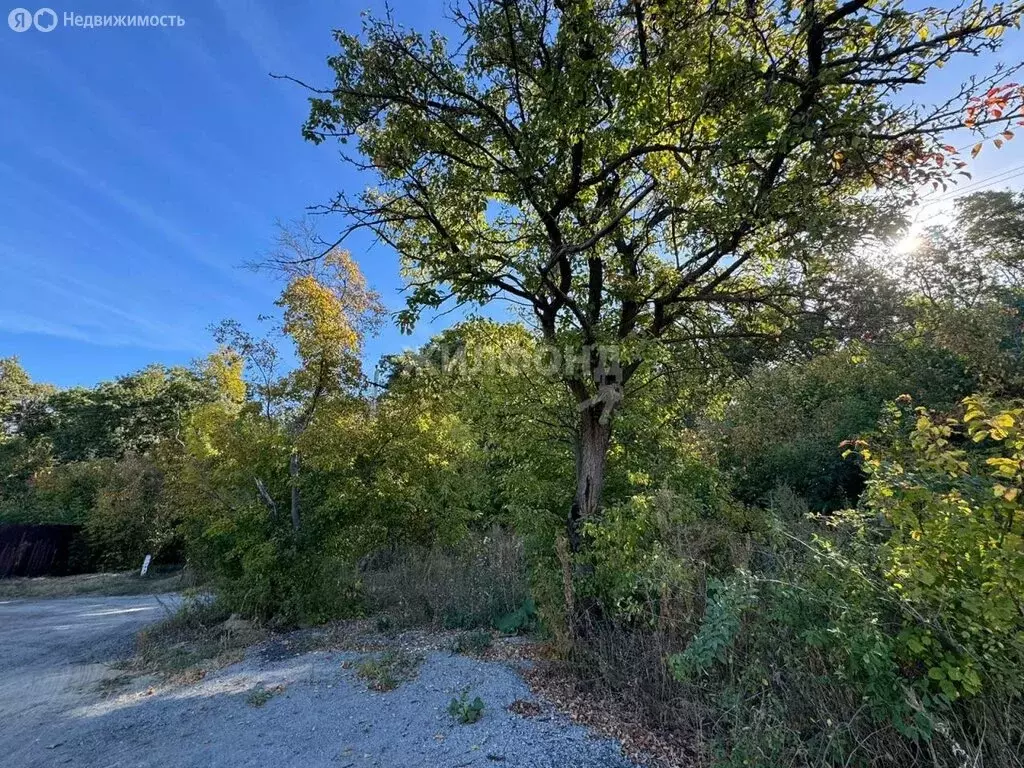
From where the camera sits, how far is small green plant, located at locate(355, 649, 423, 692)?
391 cm

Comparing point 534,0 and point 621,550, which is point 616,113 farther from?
point 621,550

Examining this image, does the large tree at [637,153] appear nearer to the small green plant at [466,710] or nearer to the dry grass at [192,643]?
the small green plant at [466,710]

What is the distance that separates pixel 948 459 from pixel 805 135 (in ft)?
6.84

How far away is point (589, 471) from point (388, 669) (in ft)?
8.20

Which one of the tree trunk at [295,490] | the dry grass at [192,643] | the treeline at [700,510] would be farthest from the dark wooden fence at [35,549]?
the tree trunk at [295,490]

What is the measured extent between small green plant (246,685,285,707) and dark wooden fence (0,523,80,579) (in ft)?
53.6

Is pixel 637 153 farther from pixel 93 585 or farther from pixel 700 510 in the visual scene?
pixel 93 585

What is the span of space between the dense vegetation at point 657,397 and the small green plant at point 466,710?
3.20 ft

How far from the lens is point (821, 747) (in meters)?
2.23

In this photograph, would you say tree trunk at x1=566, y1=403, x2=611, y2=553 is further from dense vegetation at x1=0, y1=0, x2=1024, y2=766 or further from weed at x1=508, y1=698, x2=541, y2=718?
weed at x1=508, y1=698, x2=541, y2=718

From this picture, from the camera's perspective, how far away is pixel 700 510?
452 centimetres

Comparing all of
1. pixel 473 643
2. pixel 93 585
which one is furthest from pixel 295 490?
pixel 93 585

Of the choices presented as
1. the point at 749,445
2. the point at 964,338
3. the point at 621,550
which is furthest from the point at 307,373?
the point at 964,338

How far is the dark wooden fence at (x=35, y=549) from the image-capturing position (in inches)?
562
